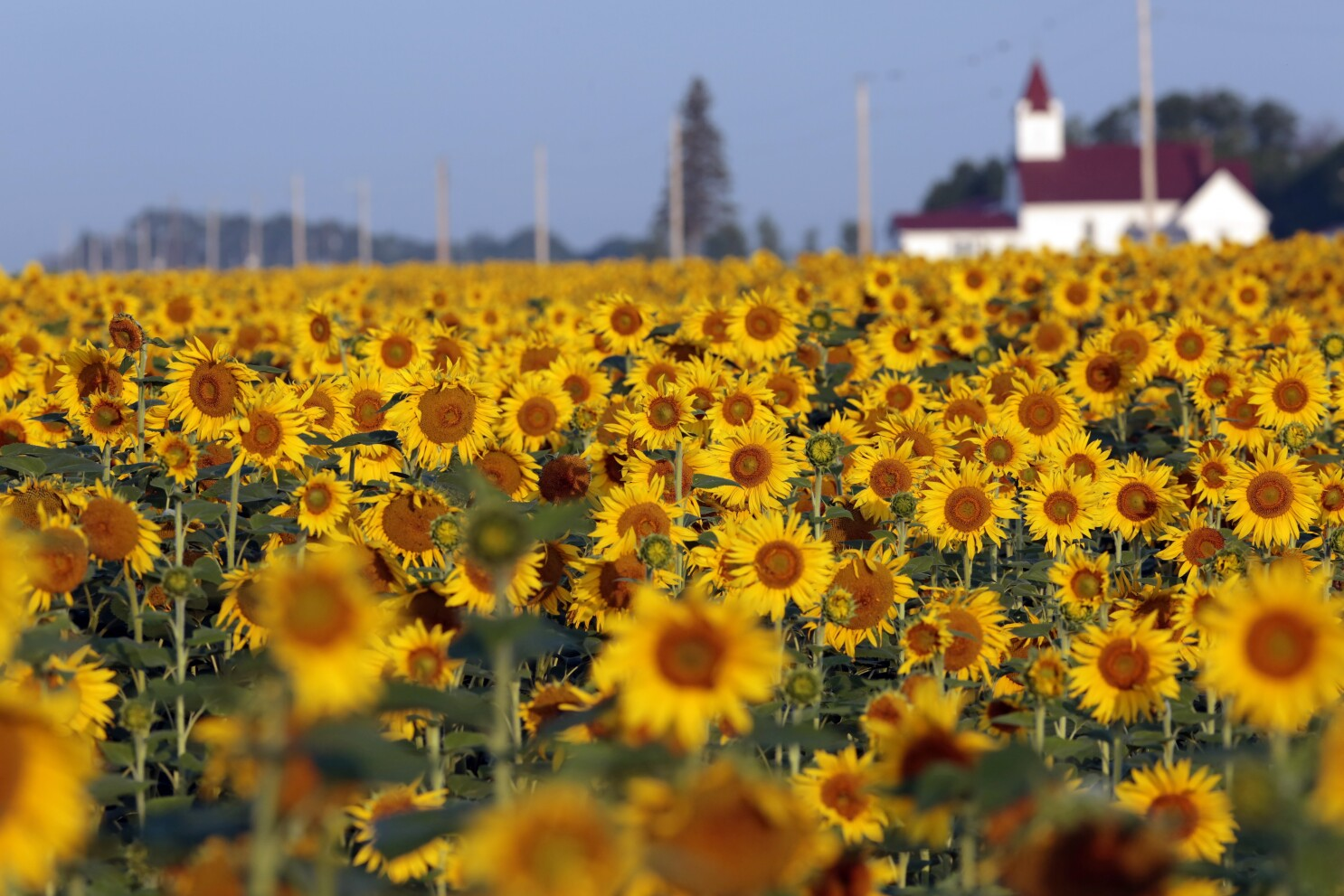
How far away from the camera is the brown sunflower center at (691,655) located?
2.45 m

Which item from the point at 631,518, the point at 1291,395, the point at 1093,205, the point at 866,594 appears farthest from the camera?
the point at 1093,205

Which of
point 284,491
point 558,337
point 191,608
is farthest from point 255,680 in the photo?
point 558,337

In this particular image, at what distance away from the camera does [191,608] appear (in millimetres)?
5160

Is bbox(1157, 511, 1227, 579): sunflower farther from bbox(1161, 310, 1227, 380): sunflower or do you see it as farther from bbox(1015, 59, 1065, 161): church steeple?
bbox(1015, 59, 1065, 161): church steeple

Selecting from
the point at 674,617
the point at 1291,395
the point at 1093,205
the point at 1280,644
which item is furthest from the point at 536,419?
the point at 1093,205

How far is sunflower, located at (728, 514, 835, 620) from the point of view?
4.38 meters

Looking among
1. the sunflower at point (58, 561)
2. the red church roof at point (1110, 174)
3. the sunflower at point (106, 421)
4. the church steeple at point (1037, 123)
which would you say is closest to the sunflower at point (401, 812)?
the sunflower at point (58, 561)

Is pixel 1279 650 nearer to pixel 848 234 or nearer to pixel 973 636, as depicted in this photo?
pixel 973 636

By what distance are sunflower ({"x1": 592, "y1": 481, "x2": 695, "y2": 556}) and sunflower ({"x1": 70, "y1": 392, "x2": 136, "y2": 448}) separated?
2.03m

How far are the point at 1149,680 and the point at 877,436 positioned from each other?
269 cm

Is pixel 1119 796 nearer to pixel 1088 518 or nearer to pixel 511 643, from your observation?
pixel 511 643

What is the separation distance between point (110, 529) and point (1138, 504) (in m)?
3.67

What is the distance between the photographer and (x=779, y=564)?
14.4ft

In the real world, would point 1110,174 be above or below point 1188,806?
above
